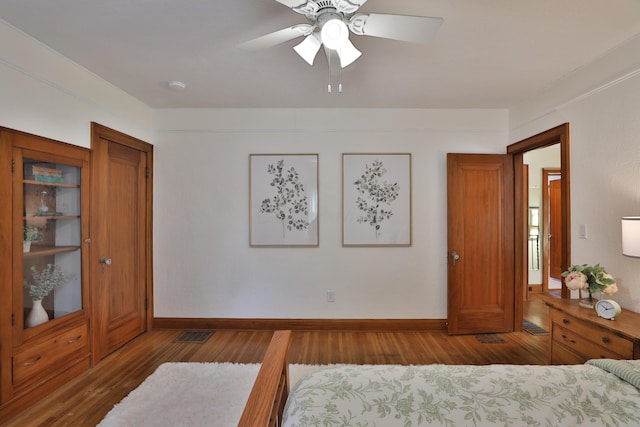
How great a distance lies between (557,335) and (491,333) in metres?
1.21

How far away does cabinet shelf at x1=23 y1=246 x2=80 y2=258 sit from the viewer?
2.14 meters

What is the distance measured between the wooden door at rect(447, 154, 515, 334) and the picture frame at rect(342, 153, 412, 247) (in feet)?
1.58

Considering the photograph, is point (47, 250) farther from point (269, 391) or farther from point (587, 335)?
point (587, 335)

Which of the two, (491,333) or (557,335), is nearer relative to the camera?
(557,335)

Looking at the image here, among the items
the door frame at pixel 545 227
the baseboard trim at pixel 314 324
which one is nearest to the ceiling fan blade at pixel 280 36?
the baseboard trim at pixel 314 324

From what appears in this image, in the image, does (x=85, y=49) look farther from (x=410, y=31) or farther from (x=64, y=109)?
(x=410, y=31)

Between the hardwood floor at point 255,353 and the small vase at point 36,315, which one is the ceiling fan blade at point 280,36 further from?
the hardwood floor at point 255,353

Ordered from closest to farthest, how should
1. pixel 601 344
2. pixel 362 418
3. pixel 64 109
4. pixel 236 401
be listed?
pixel 362 418, pixel 601 344, pixel 236 401, pixel 64 109

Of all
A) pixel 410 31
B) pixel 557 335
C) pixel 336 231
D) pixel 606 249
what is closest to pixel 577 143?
pixel 606 249

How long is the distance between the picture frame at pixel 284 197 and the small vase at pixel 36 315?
5.87 ft

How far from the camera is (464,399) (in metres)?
1.09

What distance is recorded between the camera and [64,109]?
236cm

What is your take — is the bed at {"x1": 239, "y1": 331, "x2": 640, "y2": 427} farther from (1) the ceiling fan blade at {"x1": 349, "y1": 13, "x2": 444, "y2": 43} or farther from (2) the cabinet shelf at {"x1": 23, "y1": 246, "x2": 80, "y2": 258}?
(2) the cabinet shelf at {"x1": 23, "y1": 246, "x2": 80, "y2": 258}

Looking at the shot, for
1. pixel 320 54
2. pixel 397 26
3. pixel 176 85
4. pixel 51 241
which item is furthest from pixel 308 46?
pixel 51 241
